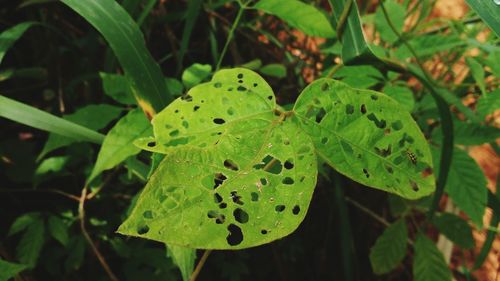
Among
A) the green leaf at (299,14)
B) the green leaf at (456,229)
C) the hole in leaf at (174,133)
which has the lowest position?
the green leaf at (456,229)

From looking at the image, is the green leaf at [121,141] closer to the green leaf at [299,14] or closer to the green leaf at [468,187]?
the green leaf at [299,14]

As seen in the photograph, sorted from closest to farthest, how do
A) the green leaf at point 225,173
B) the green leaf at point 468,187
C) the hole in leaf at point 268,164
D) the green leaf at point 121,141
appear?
1. the green leaf at point 225,173
2. the hole in leaf at point 268,164
3. the green leaf at point 121,141
4. the green leaf at point 468,187

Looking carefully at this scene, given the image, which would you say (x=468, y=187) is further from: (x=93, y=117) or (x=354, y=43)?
(x=93, y=117)

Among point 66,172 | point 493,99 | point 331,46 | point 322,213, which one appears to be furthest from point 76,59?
point 493,99

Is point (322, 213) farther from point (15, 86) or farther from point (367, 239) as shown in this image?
point (15, 86)

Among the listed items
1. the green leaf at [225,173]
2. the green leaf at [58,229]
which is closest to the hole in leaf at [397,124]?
the green leaf at [225,173]
